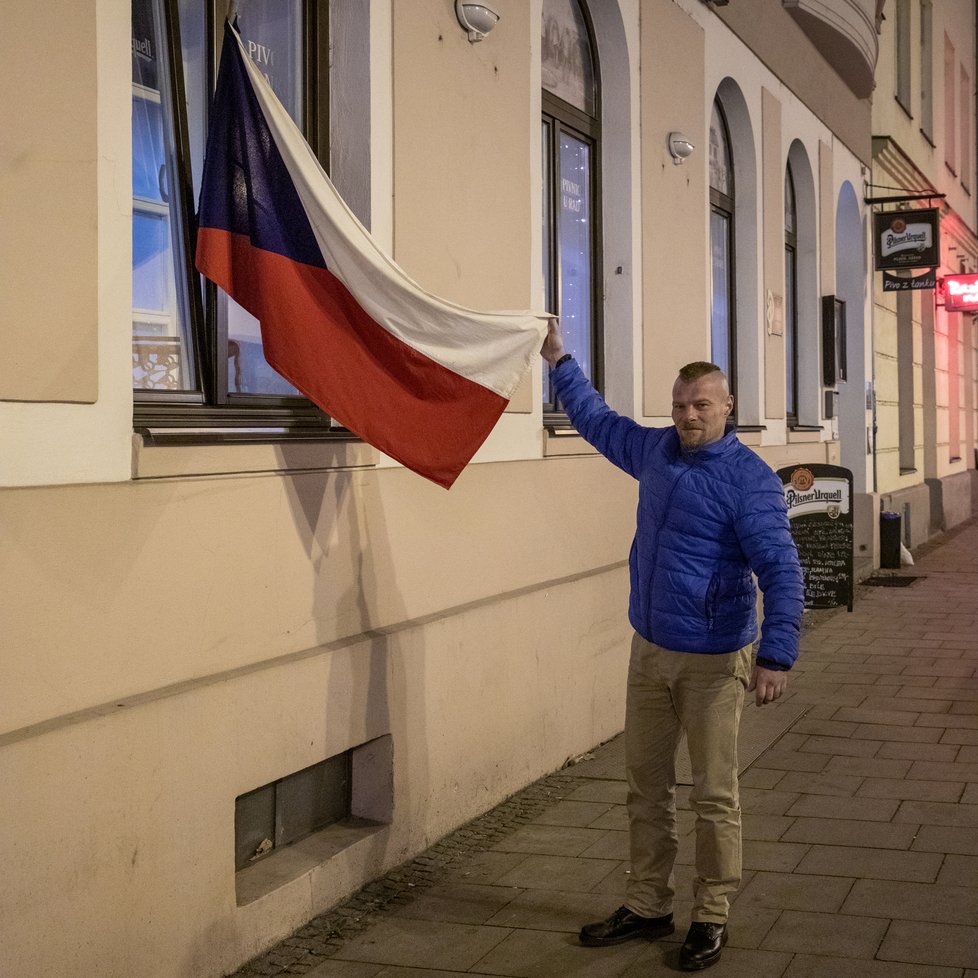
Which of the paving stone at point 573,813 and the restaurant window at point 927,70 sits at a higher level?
the restaurant window at point 927,70

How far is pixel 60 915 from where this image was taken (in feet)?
12.5

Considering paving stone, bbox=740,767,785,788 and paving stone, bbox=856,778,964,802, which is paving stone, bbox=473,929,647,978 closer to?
paving stone, bbox=740,767,785,788

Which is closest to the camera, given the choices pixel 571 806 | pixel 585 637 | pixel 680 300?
pixel 571 806

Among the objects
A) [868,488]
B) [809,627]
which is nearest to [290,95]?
[809,627]

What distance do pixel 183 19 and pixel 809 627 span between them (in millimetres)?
8614

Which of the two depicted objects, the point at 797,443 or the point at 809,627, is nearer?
the point at 809,627

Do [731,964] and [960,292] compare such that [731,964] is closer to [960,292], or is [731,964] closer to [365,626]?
[365,626]

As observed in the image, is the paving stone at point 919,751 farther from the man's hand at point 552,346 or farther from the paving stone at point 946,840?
the man's hand at point 552,346

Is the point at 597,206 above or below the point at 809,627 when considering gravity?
above

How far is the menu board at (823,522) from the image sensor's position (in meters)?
11.9

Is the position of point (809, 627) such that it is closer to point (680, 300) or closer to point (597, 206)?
point (680, 300)

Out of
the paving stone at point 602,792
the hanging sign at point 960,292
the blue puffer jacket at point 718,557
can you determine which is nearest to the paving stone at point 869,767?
the paving stone at point 602,792

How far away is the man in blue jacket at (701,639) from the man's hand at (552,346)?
0.85 m

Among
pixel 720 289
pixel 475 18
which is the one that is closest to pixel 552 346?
pixel 475 18
